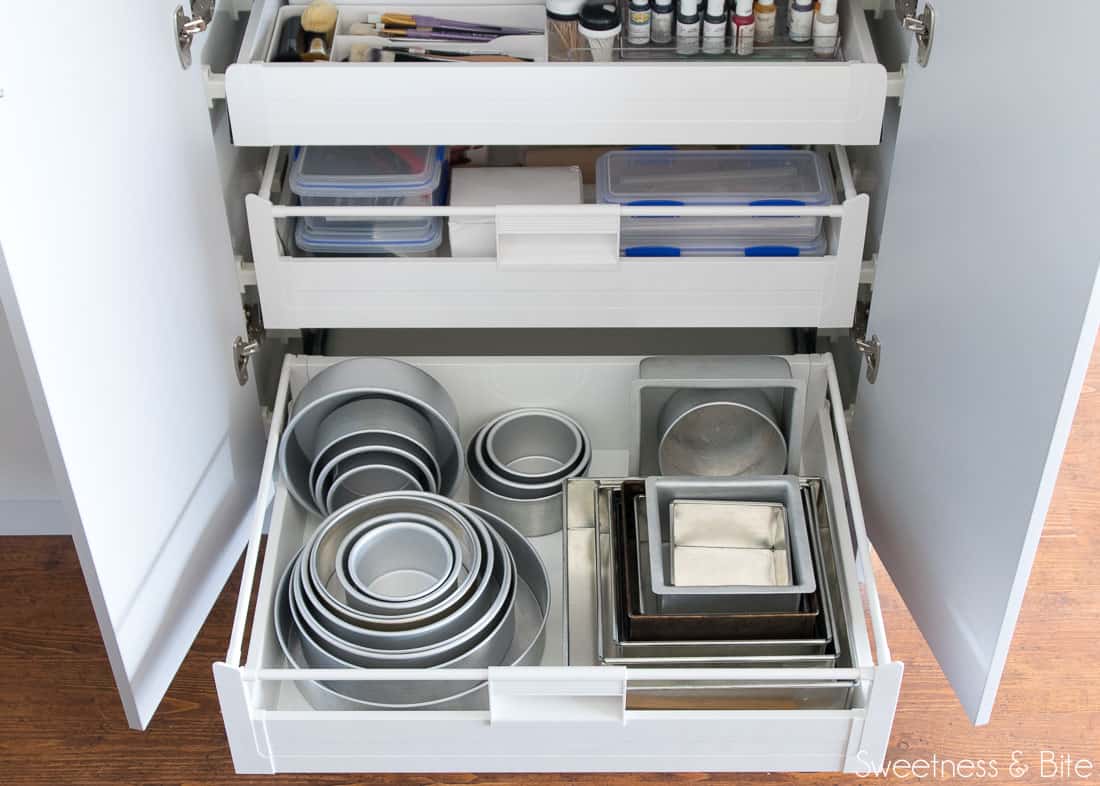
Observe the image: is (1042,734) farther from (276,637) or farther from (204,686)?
(204,686)

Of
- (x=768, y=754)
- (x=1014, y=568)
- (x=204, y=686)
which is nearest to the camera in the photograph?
(x=1014, y=568)

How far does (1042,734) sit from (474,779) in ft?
2.23

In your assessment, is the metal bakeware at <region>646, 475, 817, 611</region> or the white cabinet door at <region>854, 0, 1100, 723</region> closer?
the white cabinet door at <region>854, 0, 1100, 723</region>

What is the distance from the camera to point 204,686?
1666mm

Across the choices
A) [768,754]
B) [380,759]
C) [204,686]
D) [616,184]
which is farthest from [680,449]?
[204,686]

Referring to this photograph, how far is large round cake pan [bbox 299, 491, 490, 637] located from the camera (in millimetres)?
1312

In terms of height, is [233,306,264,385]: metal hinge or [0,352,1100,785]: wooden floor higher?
[233,306,264,385]: metal hinge

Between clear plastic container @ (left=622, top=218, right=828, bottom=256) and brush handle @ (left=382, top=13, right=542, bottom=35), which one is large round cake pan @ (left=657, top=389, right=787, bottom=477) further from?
brush handle @ (left=382, top=13, right=542, bottom=35)

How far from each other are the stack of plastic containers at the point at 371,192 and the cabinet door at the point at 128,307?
0.35ft

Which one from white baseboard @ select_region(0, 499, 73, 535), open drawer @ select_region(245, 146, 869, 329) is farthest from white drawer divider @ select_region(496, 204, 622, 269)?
white baseboard @ select_region(0, 499, 73, 535)

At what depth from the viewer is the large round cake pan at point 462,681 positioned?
1.31 meters

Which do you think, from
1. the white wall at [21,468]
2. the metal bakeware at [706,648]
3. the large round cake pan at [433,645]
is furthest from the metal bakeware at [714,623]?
the white wall at [21,468]

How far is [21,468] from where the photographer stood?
1.82 m

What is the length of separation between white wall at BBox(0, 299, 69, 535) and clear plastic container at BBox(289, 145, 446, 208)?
0.46 metres
